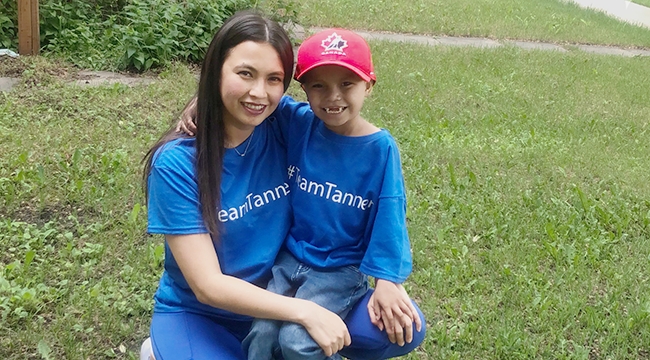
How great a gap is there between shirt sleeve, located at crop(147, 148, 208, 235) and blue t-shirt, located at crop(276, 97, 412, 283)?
1.15 ft

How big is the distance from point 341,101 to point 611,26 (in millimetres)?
11904

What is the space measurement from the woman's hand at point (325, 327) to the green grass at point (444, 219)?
3.58 ft

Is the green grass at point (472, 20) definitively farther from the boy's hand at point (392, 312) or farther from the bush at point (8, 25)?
the boy's hand at point (392, 312)

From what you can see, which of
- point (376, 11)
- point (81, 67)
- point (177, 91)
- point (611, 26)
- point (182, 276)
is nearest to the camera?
point (182, 276)

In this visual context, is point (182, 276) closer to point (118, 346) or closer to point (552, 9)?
point (118, 346)

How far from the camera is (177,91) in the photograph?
5.68 m

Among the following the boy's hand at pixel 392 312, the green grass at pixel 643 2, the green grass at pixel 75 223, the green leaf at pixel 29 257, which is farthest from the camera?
the green grass at pixel 643 2

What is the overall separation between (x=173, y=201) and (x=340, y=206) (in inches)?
19.7

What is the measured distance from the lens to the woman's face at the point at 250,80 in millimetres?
1949

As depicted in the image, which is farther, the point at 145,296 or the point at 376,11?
the point at 376,11

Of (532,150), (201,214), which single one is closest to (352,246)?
(201,214)

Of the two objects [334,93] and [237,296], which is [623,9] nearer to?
[334,93]

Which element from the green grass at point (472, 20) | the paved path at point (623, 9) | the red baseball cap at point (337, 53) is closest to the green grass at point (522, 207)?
the red baseball cap at point (337, 53)

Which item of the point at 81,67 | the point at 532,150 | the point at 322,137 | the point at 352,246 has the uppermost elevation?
the point at 322,137
